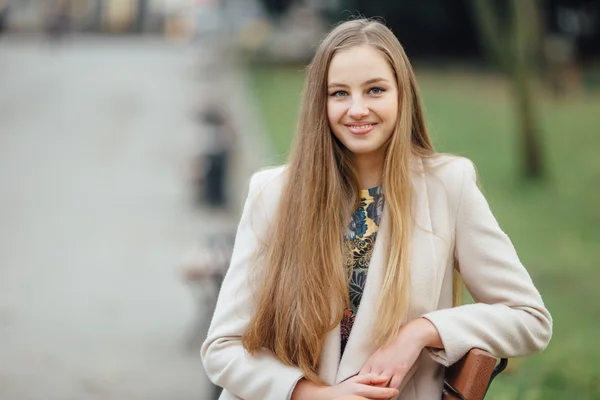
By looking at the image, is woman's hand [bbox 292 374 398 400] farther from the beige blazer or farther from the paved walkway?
the paved walkway

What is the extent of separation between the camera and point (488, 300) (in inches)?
103

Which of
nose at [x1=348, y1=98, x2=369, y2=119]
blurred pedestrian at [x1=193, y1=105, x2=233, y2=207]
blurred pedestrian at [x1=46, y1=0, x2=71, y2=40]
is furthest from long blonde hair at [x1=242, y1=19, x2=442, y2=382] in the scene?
blurred pedestrian at [x1=46, y1=0, x2=71, y2=40]

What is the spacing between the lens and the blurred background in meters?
7.12

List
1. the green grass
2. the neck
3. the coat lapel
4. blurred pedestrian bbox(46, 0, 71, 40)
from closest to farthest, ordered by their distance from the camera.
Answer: the coat lapel, the neck, the green grass, blurred pedestrian bbox(46, 0, 71, 40)

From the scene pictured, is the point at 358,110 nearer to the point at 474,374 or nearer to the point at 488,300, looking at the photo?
the point at 488,300

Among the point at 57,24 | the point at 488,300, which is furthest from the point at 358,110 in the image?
the point at 57,24

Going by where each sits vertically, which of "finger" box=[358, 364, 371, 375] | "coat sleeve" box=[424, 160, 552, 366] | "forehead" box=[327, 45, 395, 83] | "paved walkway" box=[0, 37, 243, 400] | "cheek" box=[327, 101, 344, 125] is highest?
"forehead" box=[327, 45, 395, 83]

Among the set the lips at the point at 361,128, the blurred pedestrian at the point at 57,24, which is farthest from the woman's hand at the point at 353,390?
the blurred pedestrian at the point at 57,24

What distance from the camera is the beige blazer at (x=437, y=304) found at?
2525mm

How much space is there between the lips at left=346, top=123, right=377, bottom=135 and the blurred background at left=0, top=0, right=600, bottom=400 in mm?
653

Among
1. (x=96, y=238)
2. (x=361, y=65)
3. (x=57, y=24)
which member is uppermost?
(x=361, y=65)

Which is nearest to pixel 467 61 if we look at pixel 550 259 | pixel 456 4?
pixel 456 4

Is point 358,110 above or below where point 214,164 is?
above

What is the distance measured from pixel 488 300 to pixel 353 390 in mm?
464
